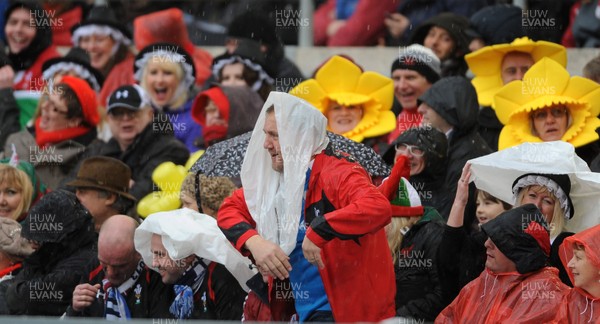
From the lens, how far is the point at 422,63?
12.0 m

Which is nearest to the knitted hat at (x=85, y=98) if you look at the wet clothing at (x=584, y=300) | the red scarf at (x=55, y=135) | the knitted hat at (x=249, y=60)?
the red scarf at (x=55, y=135)

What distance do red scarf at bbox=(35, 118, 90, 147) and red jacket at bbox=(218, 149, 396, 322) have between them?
402 centimetres

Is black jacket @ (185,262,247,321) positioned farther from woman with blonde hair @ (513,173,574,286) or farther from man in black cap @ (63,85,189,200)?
man in black cap @ (63,85,189,200)

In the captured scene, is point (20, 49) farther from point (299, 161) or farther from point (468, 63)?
point (299, 161)

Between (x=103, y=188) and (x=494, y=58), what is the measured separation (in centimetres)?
304

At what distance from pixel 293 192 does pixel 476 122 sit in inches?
96.8

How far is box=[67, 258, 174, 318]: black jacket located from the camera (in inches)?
383

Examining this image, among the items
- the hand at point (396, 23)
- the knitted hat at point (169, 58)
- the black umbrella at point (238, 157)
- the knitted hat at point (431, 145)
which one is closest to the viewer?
the black umbrella at point (238, 157)

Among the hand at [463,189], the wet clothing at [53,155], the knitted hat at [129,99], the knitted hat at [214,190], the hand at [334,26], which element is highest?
the hand at [334,26]

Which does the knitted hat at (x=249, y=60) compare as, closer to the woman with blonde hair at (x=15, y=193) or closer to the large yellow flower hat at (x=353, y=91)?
the large yellow flower hat at (x=353, y=91)

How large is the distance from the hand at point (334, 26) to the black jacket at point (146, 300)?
554 cm

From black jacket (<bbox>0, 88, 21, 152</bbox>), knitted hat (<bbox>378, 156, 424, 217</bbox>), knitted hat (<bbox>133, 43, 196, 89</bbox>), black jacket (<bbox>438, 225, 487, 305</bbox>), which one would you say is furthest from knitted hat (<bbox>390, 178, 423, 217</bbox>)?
black jacket (<bbox>0, 88, 21, 152</bbox>)

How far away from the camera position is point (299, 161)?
344 inches

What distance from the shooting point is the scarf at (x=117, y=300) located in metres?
9.75
